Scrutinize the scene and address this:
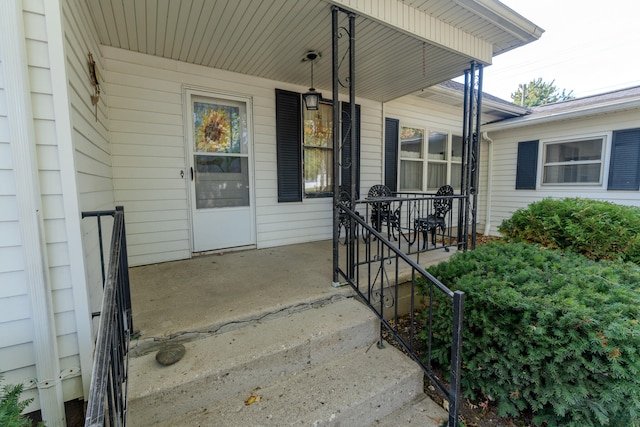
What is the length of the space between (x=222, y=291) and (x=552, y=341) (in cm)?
234

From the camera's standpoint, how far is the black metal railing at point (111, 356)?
2.52ft

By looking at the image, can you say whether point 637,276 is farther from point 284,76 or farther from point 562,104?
point 562,104

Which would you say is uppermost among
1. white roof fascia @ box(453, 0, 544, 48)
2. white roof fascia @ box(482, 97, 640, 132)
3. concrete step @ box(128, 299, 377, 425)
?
white roof fascia @ box(453, 0, 544, 48)

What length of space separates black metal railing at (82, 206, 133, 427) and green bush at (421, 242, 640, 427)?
6.42ft

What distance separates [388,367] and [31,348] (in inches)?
80.3

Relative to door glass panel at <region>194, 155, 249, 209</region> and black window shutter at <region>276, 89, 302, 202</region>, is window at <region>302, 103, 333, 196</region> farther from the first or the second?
door glass panel at <region>194, 155, 249, 209</region>

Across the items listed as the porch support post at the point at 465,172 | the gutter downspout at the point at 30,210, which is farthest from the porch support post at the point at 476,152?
the gutter downspout at the point at 30,210

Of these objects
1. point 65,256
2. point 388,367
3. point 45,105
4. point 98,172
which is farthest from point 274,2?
point 388,367

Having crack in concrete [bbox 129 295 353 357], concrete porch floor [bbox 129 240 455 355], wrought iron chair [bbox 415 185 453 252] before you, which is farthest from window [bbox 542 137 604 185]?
crack in concrete [bbox 129 295 353 357]

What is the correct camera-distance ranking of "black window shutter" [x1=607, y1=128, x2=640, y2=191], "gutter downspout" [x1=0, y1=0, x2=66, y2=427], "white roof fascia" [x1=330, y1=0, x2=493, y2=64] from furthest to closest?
"black window shutter" [x1=607, y1=128, x2=640, y2=191] → "white roof fascia" [x1=330, y1=0, x2=493, y2=64] → "gutter downspout" [x1=0, y1=0, x2=66, y2=427]

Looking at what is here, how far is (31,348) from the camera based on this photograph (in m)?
1.44

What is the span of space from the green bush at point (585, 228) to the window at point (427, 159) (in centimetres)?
224

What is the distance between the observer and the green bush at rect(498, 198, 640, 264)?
3.01 m

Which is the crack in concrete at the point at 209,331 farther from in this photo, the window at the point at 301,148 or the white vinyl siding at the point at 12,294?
the window at the point at 301,148
